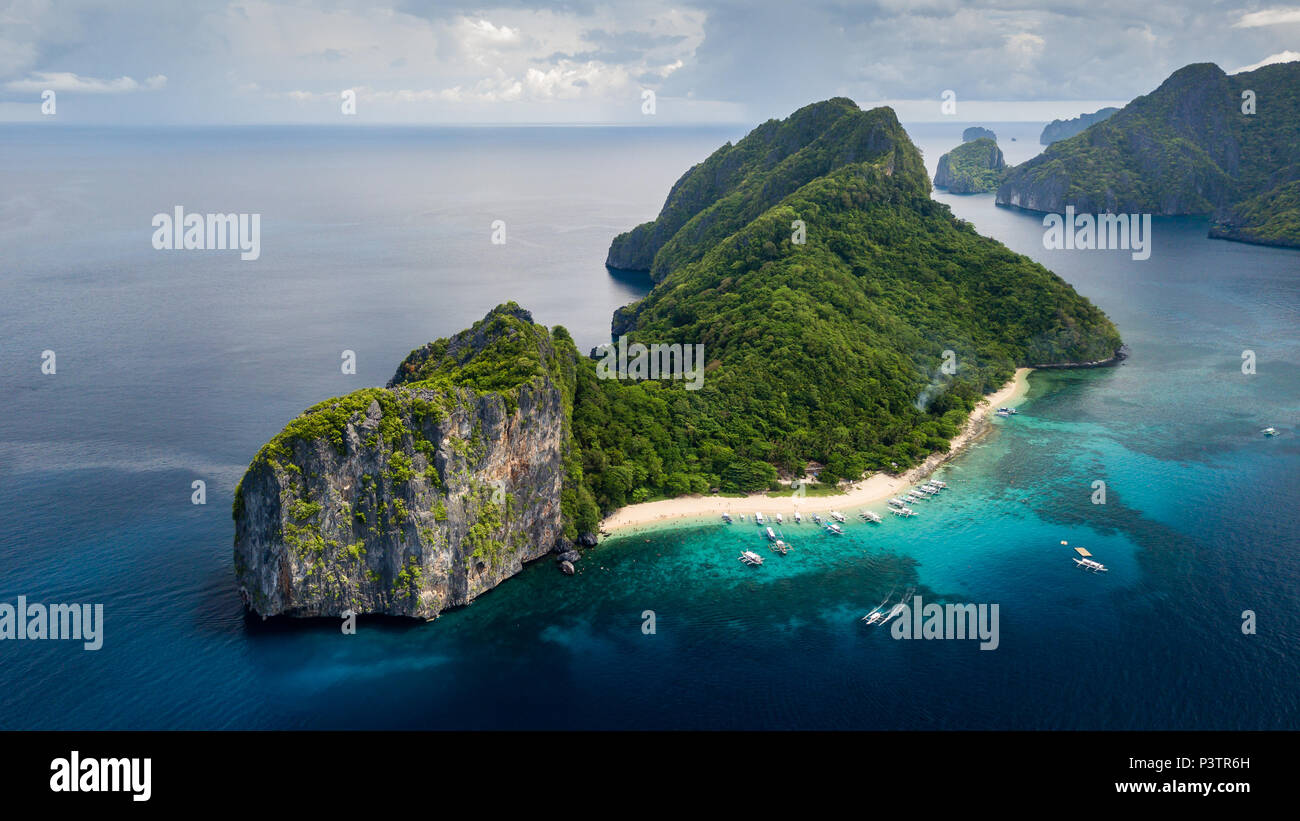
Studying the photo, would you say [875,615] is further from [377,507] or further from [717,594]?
[377,507]

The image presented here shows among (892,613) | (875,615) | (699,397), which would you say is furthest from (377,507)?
(699,397)

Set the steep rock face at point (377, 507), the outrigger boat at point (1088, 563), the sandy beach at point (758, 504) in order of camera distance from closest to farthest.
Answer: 1. the steep rock face at point (377, 507)
2. the outrigger boat at point (1088, 563)
3. the sandy beach at point (758, 504)

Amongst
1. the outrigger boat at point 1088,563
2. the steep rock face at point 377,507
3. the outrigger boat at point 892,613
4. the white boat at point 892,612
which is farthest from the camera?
the outrigger boat at point 1088,563

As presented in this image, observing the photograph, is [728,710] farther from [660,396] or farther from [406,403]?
[660,396]

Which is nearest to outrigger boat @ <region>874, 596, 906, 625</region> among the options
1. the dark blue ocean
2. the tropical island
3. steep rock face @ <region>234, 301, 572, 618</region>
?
the dark blue ocean

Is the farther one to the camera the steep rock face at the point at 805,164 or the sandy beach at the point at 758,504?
the steep rock face at the point at 805,164

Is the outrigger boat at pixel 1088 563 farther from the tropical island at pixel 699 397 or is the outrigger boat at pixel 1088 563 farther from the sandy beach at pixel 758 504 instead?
the tropical island at pixel 699 397

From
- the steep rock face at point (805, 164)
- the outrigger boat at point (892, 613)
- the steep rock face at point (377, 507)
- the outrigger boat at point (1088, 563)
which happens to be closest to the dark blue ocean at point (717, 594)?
the outrigger boat at point (1088, 563)
